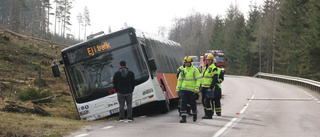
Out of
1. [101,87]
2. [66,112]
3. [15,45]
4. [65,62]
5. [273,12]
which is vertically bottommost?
[66,112]

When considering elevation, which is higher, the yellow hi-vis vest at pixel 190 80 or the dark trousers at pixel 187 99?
the yellow hi-vis vest at pixel 190 80

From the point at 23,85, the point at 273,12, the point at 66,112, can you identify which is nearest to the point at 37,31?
the point at 273,12

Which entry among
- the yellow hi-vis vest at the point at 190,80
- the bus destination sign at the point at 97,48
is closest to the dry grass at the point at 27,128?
the bus destination sign at the point at 97,48

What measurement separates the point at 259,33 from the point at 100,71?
4802 cm

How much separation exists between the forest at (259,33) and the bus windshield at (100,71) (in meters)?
24.2

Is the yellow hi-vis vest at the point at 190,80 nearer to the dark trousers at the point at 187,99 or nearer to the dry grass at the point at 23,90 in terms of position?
the dark trousers at the point at 187,99

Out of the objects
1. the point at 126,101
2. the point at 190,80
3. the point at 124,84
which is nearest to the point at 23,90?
the point at 126,101

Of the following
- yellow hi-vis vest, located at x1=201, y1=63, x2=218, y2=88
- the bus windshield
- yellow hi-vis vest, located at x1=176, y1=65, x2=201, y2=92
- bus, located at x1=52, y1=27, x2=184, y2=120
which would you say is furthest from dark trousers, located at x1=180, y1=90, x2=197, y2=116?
the bus windshield

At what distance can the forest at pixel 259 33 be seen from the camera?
37906 millimetres

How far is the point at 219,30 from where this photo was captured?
98062 mm

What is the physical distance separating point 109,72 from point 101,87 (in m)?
0.52

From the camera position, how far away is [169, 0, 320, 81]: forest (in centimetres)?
3700

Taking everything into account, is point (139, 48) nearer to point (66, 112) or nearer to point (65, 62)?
point (65, 62)

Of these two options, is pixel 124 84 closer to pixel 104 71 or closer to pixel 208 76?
pixel 104 71
